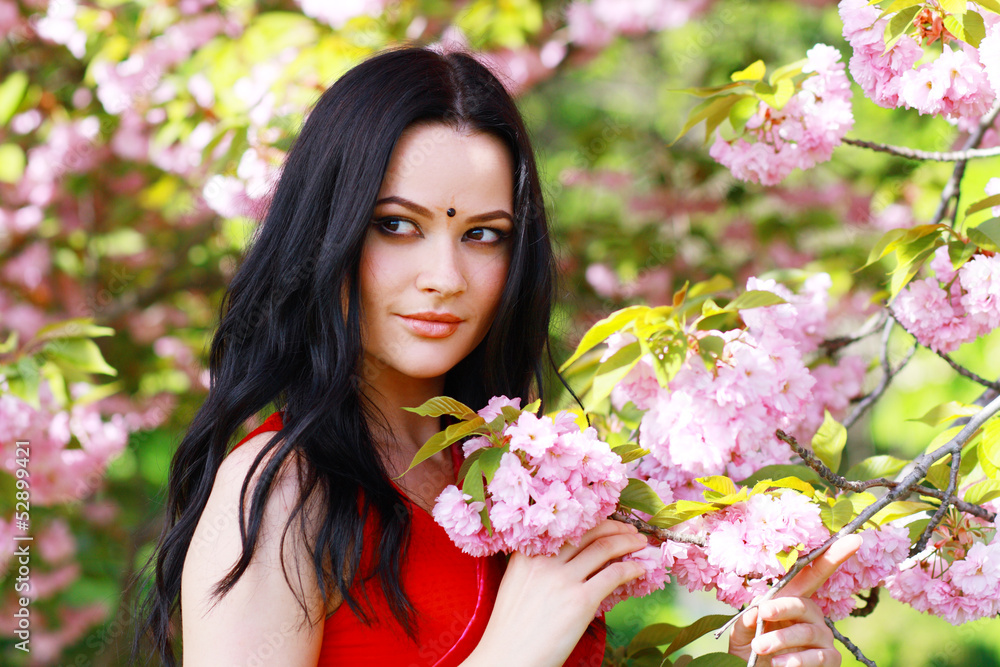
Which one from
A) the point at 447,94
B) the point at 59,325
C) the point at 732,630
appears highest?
the point at 447,94

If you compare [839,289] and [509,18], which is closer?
[509,18]

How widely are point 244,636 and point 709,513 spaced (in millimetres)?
549

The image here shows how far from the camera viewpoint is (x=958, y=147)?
2.39m

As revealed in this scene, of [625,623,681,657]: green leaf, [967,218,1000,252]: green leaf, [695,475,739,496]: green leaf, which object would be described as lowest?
[625,623,681,657]: green leaf

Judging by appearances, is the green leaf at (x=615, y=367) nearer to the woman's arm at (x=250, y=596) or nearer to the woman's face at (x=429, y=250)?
the woman's face at (x=429, y=250)

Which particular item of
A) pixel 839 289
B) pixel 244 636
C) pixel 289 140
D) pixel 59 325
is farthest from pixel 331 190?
pixel 839 289

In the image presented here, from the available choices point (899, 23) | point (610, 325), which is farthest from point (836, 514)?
point (899, 23)

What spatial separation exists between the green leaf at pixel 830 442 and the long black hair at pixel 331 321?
46 cm

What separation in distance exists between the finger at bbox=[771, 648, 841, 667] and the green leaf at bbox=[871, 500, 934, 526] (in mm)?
169

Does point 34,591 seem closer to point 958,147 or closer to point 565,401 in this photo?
point 565,401

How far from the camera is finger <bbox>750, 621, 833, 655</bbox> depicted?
3.05 feet

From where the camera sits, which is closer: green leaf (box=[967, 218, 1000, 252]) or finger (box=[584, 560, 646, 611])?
finger (box=[584, 560, 646, 611])

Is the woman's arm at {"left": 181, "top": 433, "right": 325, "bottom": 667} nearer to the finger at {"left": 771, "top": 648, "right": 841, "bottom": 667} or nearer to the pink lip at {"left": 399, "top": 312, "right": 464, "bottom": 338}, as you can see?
the pink lip at {"left": 399, "top": 312, "right": 464, "bottom": 338}

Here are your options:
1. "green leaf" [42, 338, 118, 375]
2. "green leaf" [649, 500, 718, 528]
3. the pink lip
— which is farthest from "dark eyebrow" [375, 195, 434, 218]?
"green leaf" [42, 338, 118, 375]
